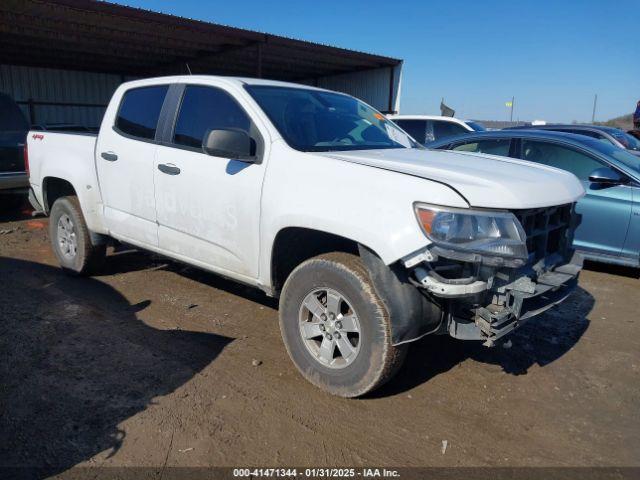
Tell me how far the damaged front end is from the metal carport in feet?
32.5

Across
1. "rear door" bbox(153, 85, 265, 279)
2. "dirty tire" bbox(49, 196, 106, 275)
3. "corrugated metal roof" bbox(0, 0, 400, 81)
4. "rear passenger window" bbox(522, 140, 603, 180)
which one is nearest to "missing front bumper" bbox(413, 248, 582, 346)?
"rear door" bbox(153, 85, 265, 279)

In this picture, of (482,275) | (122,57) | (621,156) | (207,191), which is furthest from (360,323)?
(122,57)

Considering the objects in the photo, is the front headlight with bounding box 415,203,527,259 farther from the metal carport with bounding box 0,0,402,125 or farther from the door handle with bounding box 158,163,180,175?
the metal carport with bounding box 0,0,402,125

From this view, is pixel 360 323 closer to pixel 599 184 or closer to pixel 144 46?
pixel 599 184

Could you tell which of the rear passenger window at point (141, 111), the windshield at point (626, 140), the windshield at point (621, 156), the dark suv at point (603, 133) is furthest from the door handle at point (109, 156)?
the windshield at point (626, 140)

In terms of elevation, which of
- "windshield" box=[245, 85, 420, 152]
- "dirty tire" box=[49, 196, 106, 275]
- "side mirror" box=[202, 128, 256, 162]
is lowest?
"dirty tire" box=[49, 196, 106, 275]

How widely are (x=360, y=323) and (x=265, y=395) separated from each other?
0.82 m

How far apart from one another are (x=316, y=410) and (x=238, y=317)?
160cm

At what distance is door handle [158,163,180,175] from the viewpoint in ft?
13.0

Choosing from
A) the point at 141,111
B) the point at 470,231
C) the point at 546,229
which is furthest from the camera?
the point at 141,111

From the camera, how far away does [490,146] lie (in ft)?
21.6

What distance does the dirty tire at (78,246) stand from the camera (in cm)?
519

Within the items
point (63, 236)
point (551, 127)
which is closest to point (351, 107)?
point (63, 236)

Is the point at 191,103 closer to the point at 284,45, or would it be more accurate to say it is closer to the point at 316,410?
the point at 316,410
